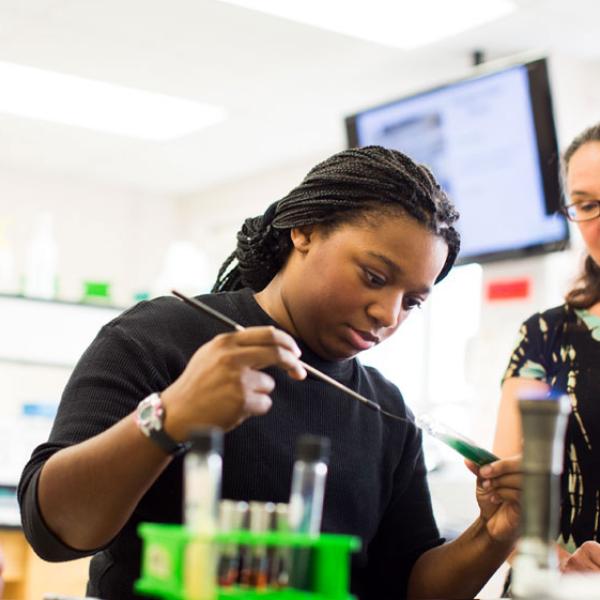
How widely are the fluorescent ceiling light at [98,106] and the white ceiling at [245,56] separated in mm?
103

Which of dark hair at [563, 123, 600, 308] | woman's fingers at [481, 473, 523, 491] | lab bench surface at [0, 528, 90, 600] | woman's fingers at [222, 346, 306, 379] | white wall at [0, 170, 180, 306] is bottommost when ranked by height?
lab bench surface at [0, 528, 90, 600]

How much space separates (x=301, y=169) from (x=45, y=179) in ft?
5.36

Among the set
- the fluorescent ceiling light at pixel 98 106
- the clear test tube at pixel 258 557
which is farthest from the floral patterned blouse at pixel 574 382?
the fluorescent ceiling light at pixel 98 106

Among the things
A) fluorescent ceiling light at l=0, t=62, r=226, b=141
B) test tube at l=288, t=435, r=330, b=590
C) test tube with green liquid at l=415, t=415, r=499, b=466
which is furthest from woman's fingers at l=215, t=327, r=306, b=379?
fluorescent ceiling light at l=0, t=62, r=226, b=141

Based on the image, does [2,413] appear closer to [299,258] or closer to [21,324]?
[21,324]

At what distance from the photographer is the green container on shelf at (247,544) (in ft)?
2.87

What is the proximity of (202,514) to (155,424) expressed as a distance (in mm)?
272

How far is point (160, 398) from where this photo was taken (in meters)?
1.15

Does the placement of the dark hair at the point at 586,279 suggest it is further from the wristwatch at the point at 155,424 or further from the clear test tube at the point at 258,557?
the clear test tube at the point at 258,557

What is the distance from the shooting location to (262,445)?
146cm

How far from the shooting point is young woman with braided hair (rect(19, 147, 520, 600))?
4.15 feet

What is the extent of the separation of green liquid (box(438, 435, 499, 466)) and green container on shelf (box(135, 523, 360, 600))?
19.4 inches

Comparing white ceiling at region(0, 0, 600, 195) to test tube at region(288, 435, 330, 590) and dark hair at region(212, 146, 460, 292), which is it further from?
test tube at region(288, 435, 330, 590)

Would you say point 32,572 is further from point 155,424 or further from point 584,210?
point 155,424
